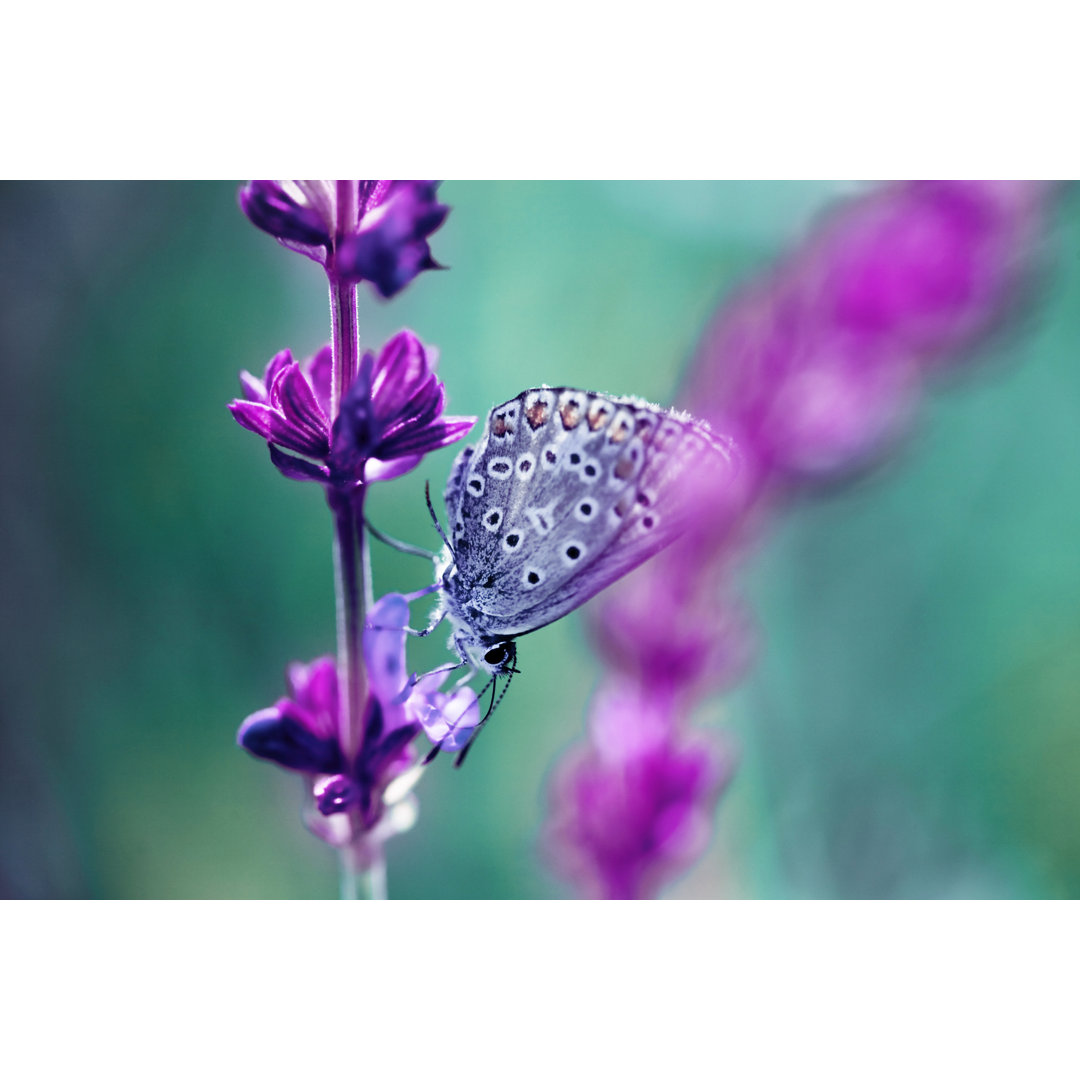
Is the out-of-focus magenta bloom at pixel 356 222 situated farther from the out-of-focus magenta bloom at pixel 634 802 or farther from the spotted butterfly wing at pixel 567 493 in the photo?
the out-of-focus magenta bloom at pixel 634 802

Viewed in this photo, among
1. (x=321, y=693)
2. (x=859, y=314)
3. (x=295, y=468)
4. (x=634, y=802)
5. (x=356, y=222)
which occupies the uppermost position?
(x=356, y=222)

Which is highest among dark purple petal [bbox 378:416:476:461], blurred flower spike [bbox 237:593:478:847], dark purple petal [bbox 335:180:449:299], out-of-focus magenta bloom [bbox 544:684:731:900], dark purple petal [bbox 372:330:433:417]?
dark purple petal [bbox 335:180:449:299]

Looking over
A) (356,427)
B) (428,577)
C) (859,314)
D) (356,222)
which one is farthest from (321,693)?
(859,314)

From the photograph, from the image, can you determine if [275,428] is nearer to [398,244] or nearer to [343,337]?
[343,337]

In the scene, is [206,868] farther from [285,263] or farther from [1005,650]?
[1005,650]

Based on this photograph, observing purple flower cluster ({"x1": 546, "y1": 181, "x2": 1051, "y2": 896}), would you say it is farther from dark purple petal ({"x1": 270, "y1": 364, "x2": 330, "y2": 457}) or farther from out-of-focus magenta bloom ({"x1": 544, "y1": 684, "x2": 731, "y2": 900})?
dark purple petal ({"x1": 270, "y1": 364, "x2": 330, "y2": 457})

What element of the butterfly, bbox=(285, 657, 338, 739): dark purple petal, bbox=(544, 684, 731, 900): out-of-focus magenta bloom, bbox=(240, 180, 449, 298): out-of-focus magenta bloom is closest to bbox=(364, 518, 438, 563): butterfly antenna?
the butterfly

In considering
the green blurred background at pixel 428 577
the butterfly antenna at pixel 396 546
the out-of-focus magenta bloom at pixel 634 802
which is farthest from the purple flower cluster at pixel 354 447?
the green blurred background at pixel 428 577
